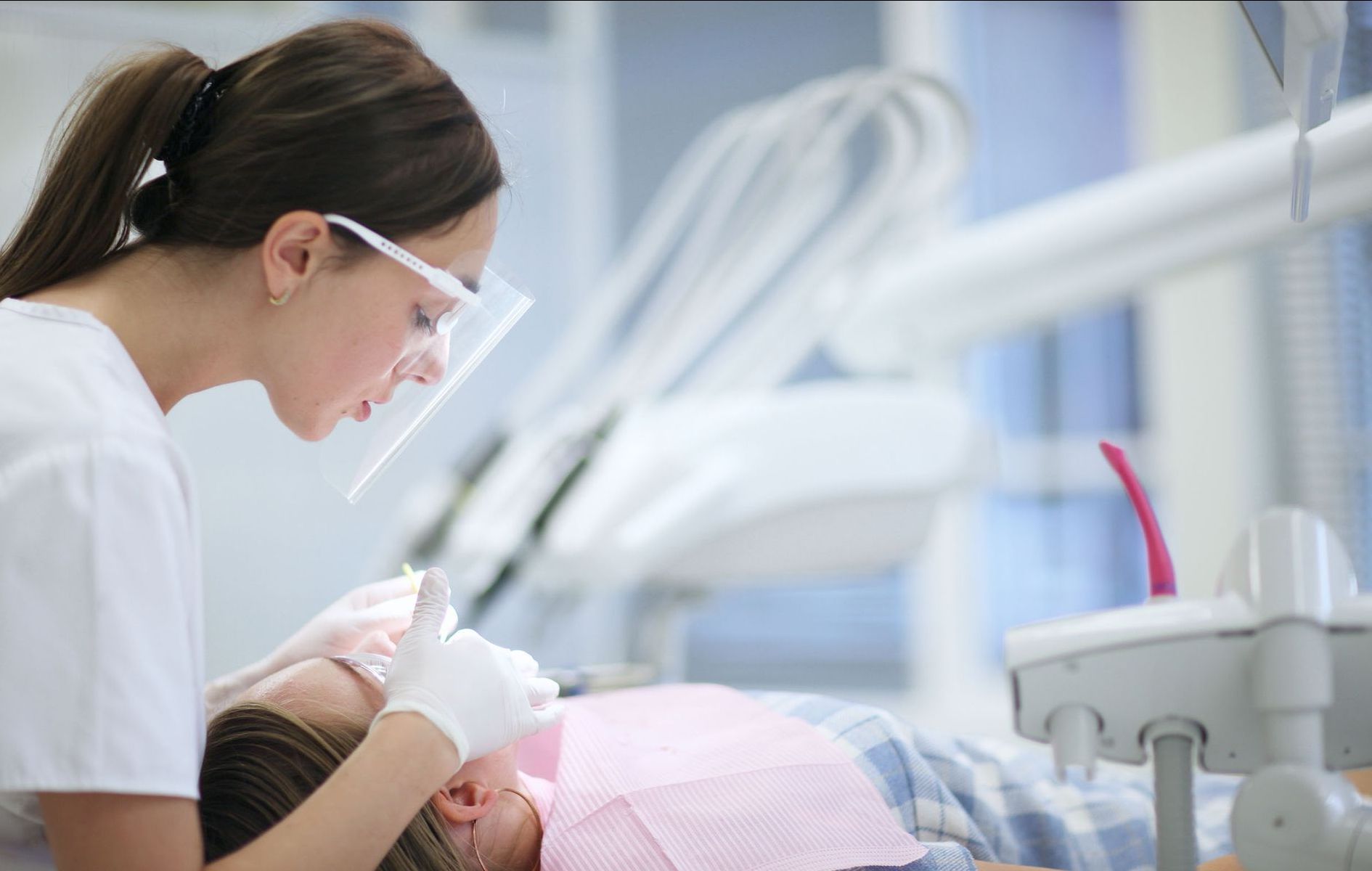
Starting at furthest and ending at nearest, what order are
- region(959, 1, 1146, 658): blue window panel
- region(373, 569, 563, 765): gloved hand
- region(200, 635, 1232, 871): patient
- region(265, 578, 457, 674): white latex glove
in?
region(959, 1, 1146, 658): blue window panel, region(265, 578, 457, 674): white latex glove, region(200, 635, 1232, 871): patient, region(373, 569, 563, 765): gloved hand

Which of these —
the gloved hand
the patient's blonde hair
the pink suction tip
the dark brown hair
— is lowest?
the patient's blonde hair

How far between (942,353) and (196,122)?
4.28ft

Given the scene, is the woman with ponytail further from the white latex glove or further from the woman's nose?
the white latex glove

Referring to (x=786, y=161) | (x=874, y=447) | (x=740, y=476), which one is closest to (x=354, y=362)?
(x=740, y=476)

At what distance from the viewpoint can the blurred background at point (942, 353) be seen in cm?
252

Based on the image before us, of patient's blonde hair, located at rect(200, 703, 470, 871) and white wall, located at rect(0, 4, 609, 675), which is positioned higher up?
white wall, located at rect(0, 4, 609, 675)

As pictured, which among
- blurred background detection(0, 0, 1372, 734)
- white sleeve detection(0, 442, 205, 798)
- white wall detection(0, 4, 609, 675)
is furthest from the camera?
blurred background detection(0, 0, 1372, 734)

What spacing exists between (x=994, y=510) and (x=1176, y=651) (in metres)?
3.16

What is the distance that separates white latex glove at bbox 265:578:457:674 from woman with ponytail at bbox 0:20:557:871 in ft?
0.56

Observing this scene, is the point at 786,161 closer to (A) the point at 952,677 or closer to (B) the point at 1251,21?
(B) the point at 1251,21

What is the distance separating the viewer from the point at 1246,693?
839 mm

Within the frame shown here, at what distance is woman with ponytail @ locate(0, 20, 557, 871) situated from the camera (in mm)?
791

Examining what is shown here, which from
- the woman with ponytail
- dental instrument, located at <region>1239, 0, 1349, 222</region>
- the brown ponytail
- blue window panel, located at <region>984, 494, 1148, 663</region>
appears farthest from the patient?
blue window panel, located at <region>984, 494, 1148, 663</region>

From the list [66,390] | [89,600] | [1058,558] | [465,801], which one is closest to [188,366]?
[66,390]
